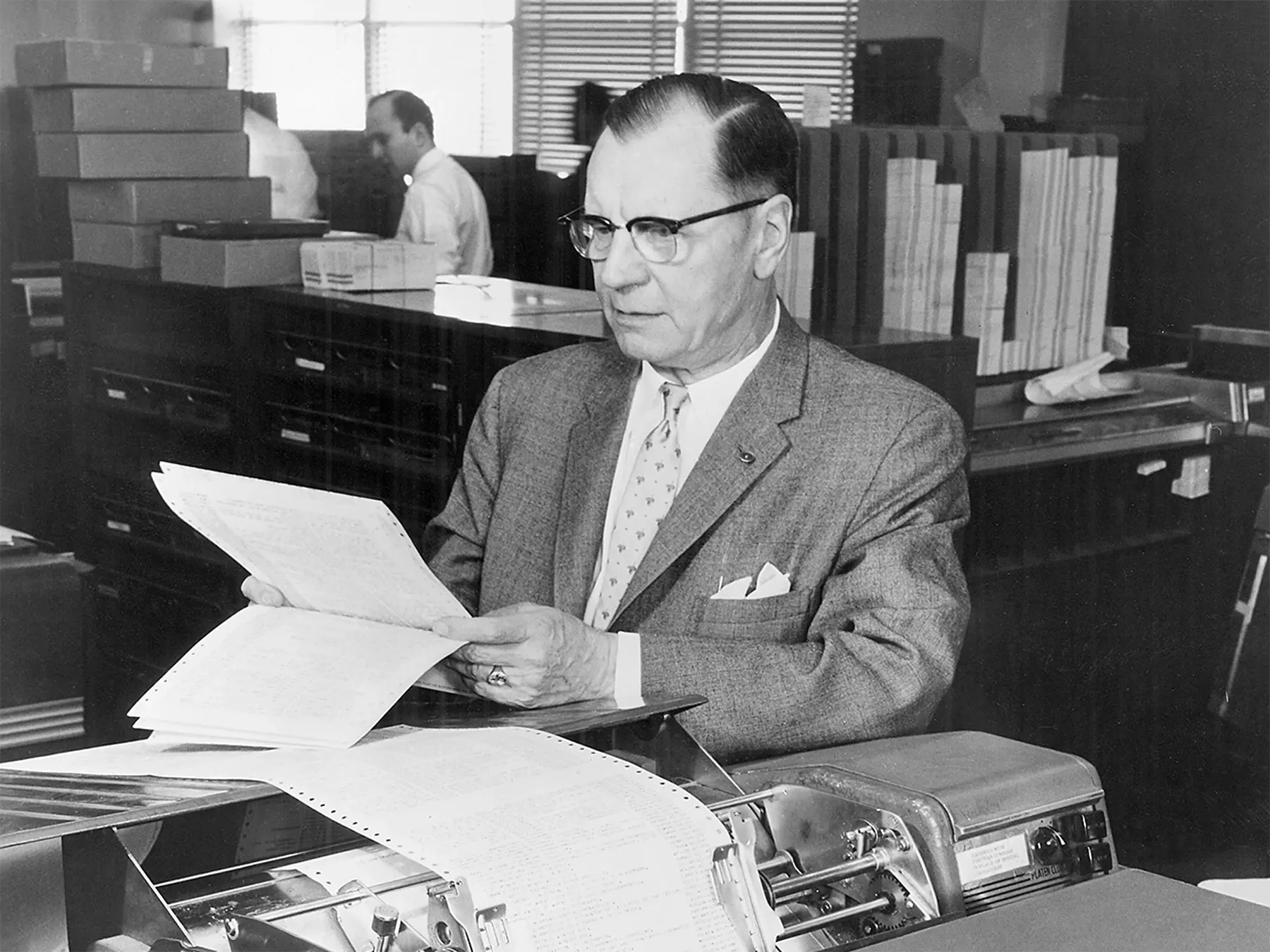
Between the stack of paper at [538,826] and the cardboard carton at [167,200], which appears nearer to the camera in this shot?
the stack of paper at [538,826]

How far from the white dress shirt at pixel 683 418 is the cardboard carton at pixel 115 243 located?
1512 millimetres

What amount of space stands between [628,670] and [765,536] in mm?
272

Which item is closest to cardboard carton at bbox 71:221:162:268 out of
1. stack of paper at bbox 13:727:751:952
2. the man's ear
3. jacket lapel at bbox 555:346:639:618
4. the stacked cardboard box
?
the stacked cardboard box

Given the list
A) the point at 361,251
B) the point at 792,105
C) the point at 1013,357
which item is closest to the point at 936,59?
the point at 792,105

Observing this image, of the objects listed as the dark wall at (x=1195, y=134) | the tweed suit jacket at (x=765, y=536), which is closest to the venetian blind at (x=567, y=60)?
the dark wall at (x=1195, y=134)

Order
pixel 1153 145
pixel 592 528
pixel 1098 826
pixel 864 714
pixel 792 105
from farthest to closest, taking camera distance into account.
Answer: pixel 792 105, pixel 1153 145, pixel 592 528, pixel 864 714, pixel 1098 826

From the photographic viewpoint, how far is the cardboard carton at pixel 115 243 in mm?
3154

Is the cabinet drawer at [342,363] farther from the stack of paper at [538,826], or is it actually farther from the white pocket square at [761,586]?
the stack of paper at [538,826]

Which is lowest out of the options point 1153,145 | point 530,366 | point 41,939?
point 41,939

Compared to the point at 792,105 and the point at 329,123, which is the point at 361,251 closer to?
the point at 329,123

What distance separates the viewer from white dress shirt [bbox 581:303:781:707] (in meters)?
2.03

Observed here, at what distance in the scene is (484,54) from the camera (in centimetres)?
344

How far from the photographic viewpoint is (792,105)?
3125mm

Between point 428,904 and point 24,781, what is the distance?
0.36 meters
